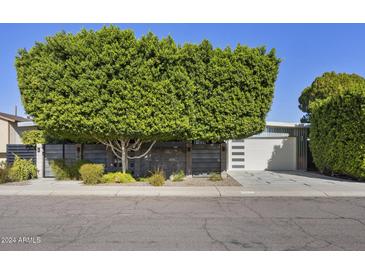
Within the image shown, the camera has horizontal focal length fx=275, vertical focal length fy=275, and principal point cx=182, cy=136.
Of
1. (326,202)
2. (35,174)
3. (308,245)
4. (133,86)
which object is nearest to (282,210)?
(326,202)

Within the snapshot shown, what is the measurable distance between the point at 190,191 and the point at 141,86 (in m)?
4.41

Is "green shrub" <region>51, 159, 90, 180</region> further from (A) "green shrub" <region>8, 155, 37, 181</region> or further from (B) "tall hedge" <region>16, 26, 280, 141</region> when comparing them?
(B) "tall hedge" <region>16, 26, 280, 141</region>

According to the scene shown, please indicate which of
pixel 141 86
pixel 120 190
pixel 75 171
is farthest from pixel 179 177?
pixel 75 171

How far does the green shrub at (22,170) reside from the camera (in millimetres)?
12523

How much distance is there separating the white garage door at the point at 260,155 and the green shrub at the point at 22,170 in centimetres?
1215

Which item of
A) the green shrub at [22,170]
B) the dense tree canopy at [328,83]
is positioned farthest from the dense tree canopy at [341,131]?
the green shrub at [22,170]

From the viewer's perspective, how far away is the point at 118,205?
25.6 feet

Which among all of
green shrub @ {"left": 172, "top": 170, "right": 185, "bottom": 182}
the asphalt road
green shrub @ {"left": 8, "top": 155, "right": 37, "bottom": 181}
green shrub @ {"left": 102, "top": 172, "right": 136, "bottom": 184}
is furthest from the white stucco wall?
green shrub @ {"left": 172, "top": 170, "right": 185, "bottom": 182}

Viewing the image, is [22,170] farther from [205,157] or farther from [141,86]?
[205,157]

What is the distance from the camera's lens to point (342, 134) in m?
12.8

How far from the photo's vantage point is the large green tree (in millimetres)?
10438

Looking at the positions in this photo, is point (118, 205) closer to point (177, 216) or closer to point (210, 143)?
point (177, 216)

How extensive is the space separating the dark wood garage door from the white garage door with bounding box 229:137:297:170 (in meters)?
4.97

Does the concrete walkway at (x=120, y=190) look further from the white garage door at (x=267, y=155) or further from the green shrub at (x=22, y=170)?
the white garage door at (x=267, y=155)
